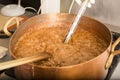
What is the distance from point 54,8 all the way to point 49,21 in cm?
24

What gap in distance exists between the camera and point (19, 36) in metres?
0.74

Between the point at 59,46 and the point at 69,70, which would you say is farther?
the point at 59,46

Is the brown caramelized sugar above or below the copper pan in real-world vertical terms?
below

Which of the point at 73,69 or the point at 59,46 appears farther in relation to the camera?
the point at 59,46

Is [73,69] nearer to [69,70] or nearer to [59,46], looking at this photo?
[69,70]

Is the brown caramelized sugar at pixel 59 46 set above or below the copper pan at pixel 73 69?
below

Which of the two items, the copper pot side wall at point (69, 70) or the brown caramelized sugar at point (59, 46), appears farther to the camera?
the brown caramelized sugar at point (59, 46)

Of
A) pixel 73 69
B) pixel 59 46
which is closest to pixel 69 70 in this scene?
pixel 73 69

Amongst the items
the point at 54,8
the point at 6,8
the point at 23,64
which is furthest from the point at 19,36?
the point at 6,8

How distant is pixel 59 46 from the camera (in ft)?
2.29

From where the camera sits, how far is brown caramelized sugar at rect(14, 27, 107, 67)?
632mm

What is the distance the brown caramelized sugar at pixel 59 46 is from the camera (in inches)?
24.9

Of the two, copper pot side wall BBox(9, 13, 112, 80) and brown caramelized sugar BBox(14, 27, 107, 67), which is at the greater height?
copper pot side wall BBox(9, 13, 112, 80)

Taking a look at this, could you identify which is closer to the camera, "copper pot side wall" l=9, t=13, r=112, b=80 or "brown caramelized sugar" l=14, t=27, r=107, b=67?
"copper pot side wall" l=9, t=13, r=112, b=80
